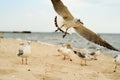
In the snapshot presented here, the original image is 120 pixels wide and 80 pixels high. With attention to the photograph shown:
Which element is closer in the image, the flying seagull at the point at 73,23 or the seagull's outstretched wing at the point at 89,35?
the seagull's outstretched wing at the point at 89,35

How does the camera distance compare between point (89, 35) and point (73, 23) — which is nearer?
point (73, 23)

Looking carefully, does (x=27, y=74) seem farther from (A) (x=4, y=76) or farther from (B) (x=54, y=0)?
(B) (x=54, y=0)

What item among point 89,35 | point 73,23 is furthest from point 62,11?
point 89,35

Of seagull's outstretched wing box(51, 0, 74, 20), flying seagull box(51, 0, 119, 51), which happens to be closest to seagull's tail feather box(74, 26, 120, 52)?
flying seagull box(51, 0, 119, 51)

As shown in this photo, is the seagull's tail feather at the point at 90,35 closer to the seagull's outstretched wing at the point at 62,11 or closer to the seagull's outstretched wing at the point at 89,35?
the seagull's outstretched wing at the point at 89,35

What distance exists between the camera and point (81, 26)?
5.73 metres

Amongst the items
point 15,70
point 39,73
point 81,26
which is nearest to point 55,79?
point 39,73

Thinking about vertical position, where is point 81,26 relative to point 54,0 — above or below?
below

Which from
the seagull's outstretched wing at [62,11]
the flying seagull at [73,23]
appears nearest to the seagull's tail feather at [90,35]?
the flying seagull at [73,23]

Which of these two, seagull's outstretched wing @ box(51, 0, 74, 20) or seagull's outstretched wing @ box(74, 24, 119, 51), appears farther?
seagull's outstretched wing @ box(51, 0, 74, 20)

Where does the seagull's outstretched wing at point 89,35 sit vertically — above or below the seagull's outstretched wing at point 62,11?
below

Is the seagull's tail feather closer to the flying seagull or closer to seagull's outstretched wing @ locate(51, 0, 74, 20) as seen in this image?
the flying seagull

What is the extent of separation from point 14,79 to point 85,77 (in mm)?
2676

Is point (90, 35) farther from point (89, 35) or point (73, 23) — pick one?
point (73, 23)
